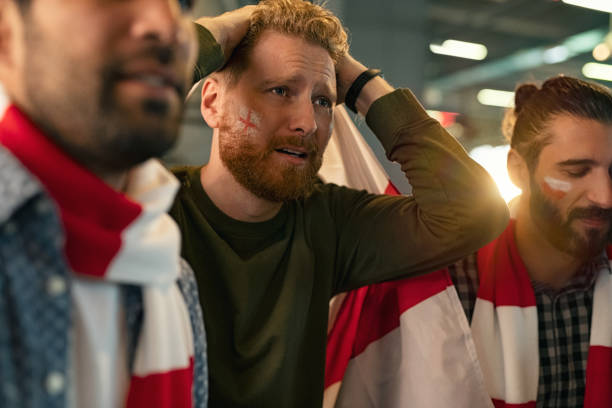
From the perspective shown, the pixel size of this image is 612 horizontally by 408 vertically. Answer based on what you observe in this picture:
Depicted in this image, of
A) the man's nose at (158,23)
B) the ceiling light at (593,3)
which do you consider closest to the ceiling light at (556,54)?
the ceiling light at (593,3)

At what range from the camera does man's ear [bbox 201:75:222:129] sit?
4.61 feet

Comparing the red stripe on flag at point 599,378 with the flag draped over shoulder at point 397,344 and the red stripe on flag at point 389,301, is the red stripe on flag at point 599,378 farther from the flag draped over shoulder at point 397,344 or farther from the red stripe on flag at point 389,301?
the red stripe on flag at point 389,301

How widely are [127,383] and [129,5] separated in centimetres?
50

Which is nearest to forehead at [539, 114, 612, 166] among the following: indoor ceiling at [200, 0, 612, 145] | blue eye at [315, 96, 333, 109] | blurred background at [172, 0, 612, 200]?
blurred background at [172, 0, 612, 200]

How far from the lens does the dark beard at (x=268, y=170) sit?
129cm

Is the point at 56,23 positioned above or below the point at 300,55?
below

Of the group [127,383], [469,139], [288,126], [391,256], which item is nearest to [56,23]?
[127,383]

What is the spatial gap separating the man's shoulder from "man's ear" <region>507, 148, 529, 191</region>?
1.34m

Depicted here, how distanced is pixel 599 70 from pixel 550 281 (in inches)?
295

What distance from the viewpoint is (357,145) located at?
163cm

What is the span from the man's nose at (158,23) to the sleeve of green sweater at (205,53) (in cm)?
52

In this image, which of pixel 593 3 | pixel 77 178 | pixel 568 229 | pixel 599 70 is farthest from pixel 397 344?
pixel 599 70

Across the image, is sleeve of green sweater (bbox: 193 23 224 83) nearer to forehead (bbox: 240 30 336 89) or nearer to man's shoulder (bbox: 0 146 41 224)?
forehead (bbox: 240 30 336 89)

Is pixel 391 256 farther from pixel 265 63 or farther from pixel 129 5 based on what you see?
pixel 129 5
